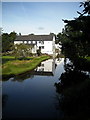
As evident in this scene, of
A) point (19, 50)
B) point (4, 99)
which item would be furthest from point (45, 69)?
point (4, 99)

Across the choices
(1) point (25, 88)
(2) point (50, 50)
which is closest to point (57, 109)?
(1) point (25, 88)

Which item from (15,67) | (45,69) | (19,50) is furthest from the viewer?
(19,50)

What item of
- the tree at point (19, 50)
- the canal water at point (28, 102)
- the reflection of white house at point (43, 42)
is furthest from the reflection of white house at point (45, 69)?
the reflection of white house at point (43, 42)

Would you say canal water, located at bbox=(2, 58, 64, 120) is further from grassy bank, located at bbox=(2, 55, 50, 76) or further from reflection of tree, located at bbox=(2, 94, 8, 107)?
grassy bank, located at bbox=(2, 55, 50, 76)

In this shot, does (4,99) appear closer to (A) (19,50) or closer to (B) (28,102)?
(B) (28,102)

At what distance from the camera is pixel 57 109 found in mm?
12711

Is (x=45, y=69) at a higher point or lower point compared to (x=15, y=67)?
lower

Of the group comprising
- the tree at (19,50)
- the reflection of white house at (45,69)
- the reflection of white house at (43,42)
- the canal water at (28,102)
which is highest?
the reflection of white house at (43,42)

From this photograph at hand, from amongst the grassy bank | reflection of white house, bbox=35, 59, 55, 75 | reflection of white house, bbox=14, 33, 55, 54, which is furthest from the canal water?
reflection of white house, bbox=14, 33, 55, 54

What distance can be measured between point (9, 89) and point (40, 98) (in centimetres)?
459

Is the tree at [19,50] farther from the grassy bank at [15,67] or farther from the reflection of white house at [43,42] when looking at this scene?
the reflection of white house at [43,42]

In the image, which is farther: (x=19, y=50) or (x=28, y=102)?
(x=19, y=50)

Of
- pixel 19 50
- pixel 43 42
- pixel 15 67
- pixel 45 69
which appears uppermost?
pixel 43 42

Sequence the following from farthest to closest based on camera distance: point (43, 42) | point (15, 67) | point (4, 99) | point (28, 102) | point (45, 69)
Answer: point (43, 42) < point (45, 69) < point (15, 67) < point (4, 99) < point (28, 102)
